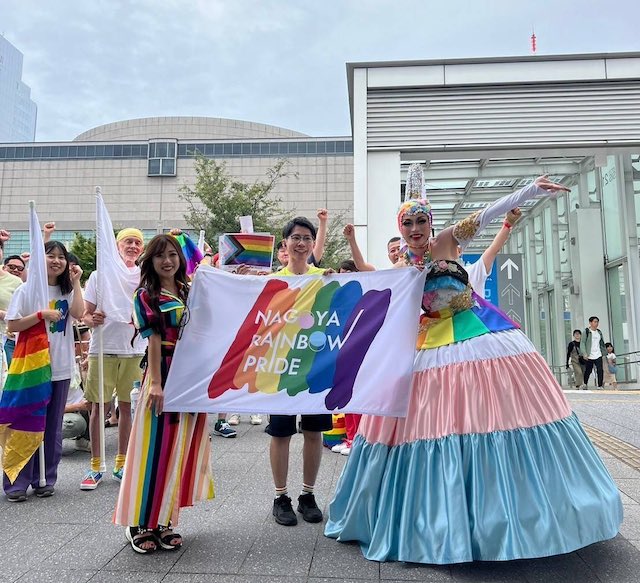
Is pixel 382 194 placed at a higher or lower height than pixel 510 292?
higher

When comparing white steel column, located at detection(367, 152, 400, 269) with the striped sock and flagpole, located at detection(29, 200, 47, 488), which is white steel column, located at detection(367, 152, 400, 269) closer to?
the striped sock

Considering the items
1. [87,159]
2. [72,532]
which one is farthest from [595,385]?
[87,159]

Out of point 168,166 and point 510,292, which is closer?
point 510,292

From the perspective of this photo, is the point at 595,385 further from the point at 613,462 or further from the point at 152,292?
the point at 152,292

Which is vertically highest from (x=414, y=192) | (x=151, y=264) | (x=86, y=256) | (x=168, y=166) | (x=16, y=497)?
(x=168, y=166)

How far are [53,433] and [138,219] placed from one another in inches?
1797

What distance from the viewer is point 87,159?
49031mm

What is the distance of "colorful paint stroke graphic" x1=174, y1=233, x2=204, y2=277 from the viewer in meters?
3.14

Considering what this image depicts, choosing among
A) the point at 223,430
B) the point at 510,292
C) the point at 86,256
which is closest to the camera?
the point at 223,430

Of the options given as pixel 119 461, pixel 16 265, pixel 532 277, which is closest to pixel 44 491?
pixel 119 461

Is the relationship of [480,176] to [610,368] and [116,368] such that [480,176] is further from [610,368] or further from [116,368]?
[116,368]

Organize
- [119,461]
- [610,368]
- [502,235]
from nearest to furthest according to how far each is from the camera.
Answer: [502,235]
[119,461]
[610,368]

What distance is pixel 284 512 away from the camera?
3156 mm

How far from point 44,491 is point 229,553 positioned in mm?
1836
